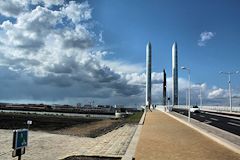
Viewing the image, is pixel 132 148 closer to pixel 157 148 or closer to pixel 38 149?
pixel 157 148

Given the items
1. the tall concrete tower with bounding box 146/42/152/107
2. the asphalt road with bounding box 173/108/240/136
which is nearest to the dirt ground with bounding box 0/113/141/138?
the asphalt road with bounding box 173/108/240/136

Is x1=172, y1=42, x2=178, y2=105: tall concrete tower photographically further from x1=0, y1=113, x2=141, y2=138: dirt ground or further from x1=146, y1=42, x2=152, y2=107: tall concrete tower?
x1=0, y1=113, x2=141, y2=138: dirt ground

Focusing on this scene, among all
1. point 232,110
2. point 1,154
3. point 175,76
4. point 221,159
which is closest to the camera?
point 221,159

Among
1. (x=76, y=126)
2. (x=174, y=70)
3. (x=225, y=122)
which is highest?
(x=174, y=70)

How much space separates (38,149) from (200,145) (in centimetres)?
1344

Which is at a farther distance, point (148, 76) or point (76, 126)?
point (148, 76)

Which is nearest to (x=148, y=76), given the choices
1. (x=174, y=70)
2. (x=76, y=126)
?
(x=174, y=70)

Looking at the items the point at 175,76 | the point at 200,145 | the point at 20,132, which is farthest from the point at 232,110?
the point at 20,132

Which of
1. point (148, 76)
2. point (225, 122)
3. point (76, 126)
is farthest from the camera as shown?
point (148, 76)

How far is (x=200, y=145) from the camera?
18.6 metres

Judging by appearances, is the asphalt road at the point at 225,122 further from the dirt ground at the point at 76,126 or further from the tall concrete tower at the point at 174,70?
the tall concrete tower at the point at 174,70

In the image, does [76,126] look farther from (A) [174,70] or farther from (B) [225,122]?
(A) [174,70]

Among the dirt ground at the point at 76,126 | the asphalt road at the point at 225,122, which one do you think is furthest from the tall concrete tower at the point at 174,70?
the asphalt road at the point at 225,122

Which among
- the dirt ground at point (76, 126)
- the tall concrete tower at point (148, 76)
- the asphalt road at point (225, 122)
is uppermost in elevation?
the tall concrete tower at point (148, 76)
